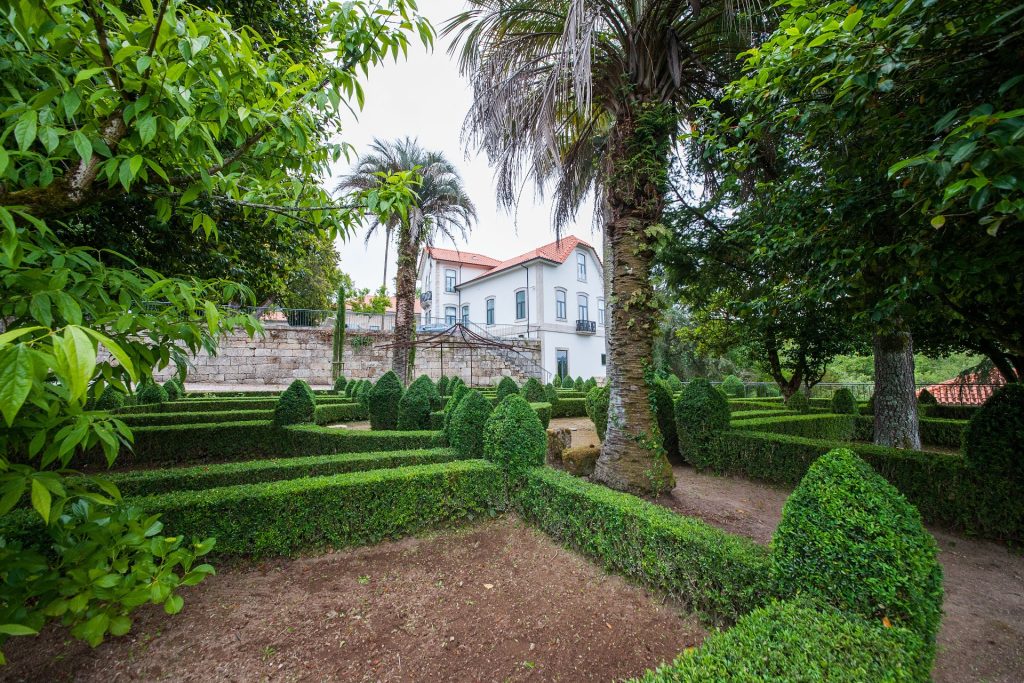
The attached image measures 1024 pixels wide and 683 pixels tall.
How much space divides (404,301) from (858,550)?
45.0 ft

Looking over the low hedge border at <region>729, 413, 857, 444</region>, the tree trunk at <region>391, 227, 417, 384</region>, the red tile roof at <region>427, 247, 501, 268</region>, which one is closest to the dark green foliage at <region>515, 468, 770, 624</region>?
the low hedge border at <region>729, 413, 857, 444</region>

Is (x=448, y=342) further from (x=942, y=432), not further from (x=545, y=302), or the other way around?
(x=942, y=432)

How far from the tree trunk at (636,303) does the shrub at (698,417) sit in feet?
7.65

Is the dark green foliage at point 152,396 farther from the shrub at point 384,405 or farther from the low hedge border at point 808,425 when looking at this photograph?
the low hedge border at point 808,425

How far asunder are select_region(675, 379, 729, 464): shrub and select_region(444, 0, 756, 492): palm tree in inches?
89.4

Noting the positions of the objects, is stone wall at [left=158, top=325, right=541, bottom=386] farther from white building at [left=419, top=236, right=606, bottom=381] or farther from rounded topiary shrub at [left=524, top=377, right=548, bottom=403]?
rounded topiary shrub at [left=524, top=377, right=548, bottom=403]

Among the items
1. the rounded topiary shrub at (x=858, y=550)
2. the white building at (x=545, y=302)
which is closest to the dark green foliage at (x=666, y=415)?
the rounded topiary shrub at (x=858, y=550)

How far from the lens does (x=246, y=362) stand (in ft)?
Result: 57.1

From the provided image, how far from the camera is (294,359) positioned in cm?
1833

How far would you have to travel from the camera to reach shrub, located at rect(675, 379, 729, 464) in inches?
282

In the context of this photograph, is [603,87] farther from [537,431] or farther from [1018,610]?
[1018,610]

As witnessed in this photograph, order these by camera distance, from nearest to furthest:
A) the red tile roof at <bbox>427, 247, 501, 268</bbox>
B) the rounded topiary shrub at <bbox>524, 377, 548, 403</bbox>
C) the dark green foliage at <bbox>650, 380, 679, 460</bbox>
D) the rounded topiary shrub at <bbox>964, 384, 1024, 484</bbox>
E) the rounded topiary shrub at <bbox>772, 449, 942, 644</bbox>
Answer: the rounded topiary shrub at <bbox>772, 449, 942, 644</bbox>
the rounded topiary shrub at <bbox>964, 384, 1024, 484</bbox>
the dark green foliage at <bbox>650, 380, 679, 460</bbox>
the rounded topiary shrub at <bbox>524, 377, 548, 403</bbox>
the red tile roof at <bbox>427, 247, 501, 268</bbox>

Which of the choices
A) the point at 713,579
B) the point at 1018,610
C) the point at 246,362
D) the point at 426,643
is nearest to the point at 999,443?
the point at 1018,610

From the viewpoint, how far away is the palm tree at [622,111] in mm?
5027
